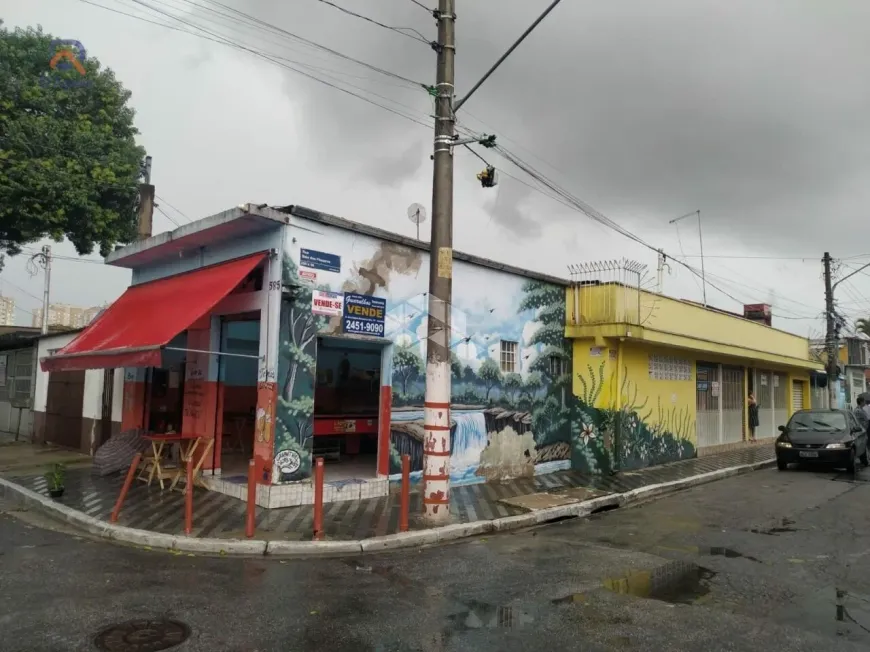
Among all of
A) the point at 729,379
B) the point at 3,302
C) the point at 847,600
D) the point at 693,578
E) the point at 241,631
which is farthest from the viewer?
the point at 3,302

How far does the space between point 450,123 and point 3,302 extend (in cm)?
5035

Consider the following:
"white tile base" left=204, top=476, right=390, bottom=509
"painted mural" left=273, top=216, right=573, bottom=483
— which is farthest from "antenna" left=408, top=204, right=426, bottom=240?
"white tile base" left=204, top=476, right=390, bottom=509

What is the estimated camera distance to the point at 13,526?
26.4ft

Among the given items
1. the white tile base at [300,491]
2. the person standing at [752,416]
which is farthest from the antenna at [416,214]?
the person standing at [752,416]

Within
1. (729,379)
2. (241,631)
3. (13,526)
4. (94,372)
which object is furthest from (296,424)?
(729,379)

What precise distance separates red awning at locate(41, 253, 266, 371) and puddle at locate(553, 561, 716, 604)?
6338 millimetres

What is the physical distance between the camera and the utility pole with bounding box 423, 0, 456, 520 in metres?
8.48

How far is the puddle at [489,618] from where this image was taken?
187 inches

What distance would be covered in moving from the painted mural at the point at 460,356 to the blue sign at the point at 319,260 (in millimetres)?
21

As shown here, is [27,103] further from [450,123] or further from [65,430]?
[450,123]

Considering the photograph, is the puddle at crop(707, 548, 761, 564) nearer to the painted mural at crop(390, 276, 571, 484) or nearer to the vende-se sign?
the painted mural at crop(390, 276, 571, 484)

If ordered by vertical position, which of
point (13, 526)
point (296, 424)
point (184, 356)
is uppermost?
point (184, 356)

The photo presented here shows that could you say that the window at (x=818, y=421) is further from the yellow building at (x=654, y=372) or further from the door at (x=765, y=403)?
the door at (x=765, y=403)

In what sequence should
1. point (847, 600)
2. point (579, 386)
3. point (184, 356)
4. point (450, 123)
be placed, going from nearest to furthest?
point (847, 600), point (450, 123), point (184, 356), point (579, 386)
